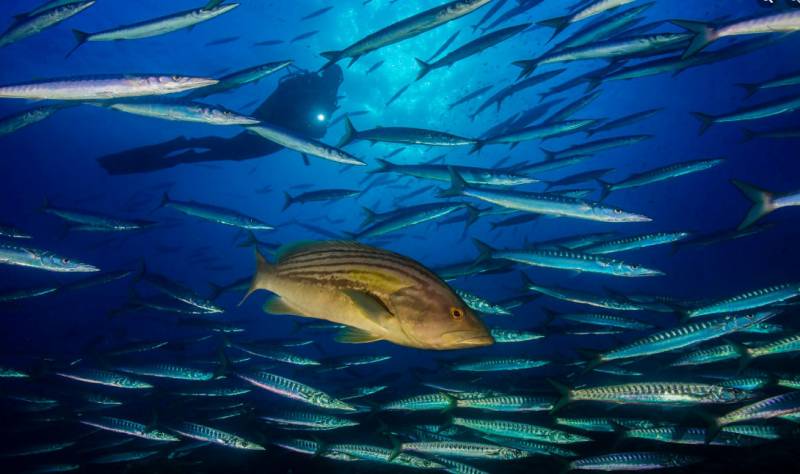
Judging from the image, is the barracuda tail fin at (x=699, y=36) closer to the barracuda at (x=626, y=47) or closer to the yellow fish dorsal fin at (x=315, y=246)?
the barracuda at (x=626, y=47)

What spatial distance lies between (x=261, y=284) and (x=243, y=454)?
307 inches

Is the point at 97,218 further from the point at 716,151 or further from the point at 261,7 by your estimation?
the point at 716,151

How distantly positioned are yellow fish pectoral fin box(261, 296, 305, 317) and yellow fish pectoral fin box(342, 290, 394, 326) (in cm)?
46

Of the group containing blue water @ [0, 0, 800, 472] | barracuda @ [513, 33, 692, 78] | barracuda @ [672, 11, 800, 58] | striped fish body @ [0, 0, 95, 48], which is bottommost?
blue water @ [0, 0, 800, 472]

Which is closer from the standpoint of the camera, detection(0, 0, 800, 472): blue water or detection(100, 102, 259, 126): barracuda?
detection(100, 102, 259, 126): barracuda

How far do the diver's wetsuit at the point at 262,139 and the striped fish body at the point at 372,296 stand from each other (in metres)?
11.4

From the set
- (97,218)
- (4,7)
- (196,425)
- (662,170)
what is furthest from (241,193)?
(662,170)

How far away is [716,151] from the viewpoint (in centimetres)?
3309

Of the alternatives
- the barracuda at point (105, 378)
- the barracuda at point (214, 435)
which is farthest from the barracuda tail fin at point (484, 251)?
the barracuda at point (105, 378)

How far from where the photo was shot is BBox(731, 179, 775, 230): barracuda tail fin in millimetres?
4570

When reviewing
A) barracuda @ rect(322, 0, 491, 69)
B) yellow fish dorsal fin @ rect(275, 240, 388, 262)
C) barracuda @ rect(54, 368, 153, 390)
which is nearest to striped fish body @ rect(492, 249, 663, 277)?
barracuda @ rect(322, 0, 491, 69)

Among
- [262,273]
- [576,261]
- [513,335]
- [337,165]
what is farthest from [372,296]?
[337,165]

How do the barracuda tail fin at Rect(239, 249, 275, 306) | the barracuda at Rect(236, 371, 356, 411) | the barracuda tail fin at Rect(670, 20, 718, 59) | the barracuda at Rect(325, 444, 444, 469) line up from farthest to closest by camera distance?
the barracuda at Rect(236, 371, 356, 411), the barracuda at Rect(325, 444, 444, 469), the barracuda tail fin at Rect(670, 20, 718, 59), the barracuda tail fin at Rect(239, 249, 275, 306)

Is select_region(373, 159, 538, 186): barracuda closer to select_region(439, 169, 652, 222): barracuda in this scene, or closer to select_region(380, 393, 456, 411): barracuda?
select_region(439, 169, 652, 222): barracuda
